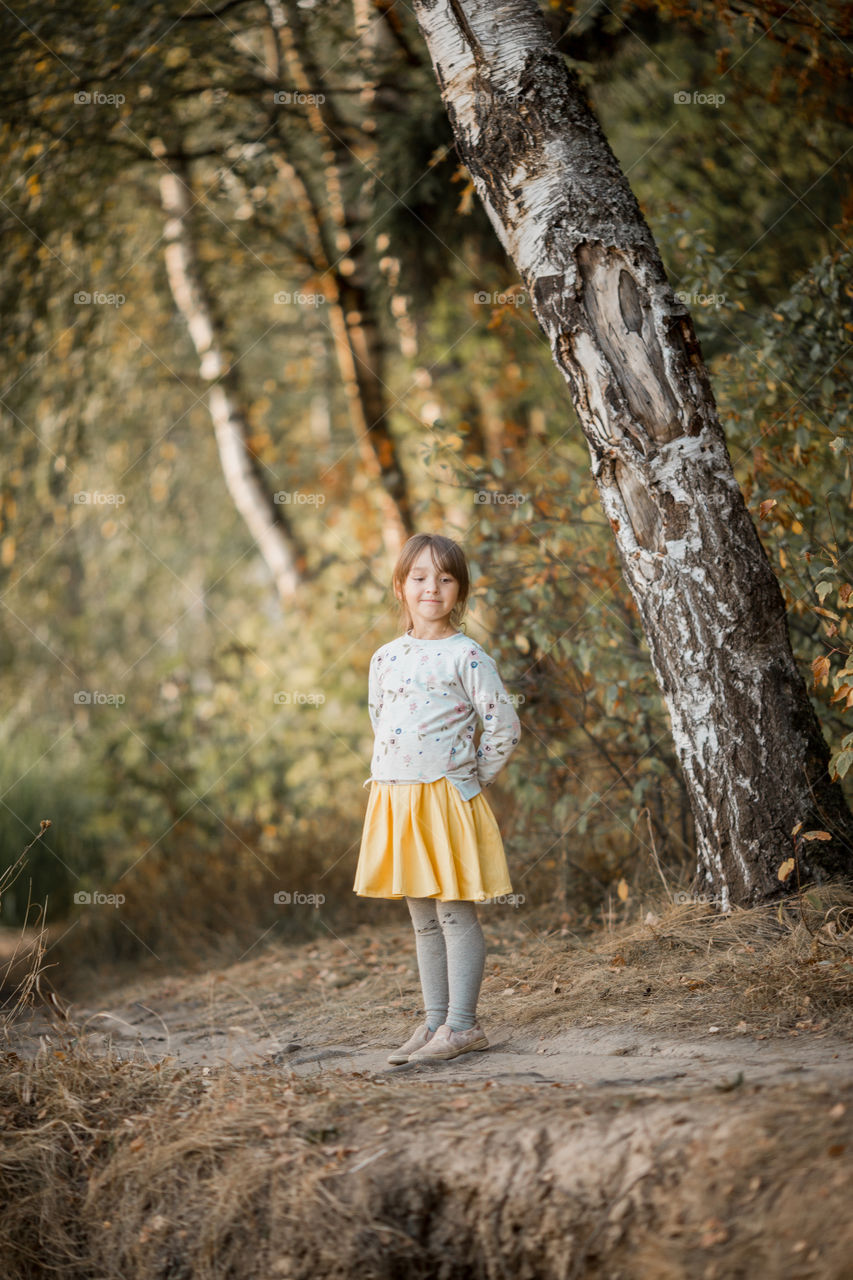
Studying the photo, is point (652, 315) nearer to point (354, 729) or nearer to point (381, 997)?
point (381, 997)

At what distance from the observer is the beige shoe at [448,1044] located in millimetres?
3053

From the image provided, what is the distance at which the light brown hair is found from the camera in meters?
3.20

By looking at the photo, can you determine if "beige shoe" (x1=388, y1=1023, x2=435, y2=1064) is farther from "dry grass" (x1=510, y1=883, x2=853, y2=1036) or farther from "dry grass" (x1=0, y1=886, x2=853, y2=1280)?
"dry grass" (x1=510, y1=883, x2=853, y2=1036)

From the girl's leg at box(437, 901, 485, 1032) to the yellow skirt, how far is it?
8 cm

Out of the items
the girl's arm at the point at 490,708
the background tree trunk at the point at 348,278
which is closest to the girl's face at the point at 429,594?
the girl's arm at the point at 490,708

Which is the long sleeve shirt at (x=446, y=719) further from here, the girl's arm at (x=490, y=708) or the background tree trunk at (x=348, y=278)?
the background tree trunk at (x=348, y=278)

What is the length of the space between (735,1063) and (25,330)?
547 centimetres

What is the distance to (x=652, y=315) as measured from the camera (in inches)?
134

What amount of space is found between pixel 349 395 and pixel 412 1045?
5062mm

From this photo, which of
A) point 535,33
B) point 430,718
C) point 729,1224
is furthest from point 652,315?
point 729,1224

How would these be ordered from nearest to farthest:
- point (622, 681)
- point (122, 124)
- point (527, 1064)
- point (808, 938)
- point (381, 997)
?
1. point (527, 1064)
2. point (808, 938)
3. point (381, 997)
4. point (622, 681)
5. point (122, 124)

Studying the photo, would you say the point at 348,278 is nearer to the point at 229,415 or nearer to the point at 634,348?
the point at 229,415

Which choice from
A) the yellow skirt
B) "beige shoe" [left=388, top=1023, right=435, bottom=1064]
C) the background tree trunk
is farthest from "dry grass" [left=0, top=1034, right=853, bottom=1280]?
the background tree trunk

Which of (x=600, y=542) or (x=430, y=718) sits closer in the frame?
(x=430, y=718)
